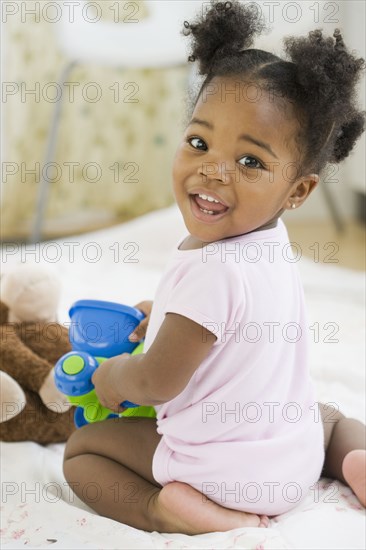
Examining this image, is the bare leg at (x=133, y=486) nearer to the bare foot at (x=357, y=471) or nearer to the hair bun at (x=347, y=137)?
the bare foot at (x=357, y=471)

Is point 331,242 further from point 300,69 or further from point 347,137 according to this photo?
point 300,69

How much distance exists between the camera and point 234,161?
33.1 inches

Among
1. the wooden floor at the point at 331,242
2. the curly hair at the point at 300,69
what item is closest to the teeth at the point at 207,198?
the curly hair at the point at 300,69

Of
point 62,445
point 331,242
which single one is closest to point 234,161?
point 62,445

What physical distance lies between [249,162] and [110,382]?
29 cm

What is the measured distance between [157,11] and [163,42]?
17cm

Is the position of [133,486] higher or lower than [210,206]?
lower

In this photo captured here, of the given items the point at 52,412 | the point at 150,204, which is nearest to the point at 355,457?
the point at 52,412

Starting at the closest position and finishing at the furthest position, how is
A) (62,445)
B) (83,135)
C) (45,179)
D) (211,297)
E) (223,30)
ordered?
(211,297) → (223,30) → (62,445) → (45,179) → (83,135)

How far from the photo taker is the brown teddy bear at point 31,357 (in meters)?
1.08

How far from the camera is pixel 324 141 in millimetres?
877

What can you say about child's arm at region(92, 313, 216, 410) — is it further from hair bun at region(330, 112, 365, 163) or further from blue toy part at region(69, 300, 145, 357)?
hair bun at region(330, 112, 365, 163)

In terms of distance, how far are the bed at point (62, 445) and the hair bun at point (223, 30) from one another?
0.53 meters

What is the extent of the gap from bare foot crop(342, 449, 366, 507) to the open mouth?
0.33 metres
